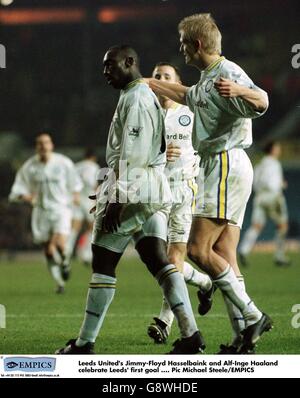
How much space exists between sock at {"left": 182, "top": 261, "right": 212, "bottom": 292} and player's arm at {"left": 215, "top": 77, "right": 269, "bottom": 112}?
7.64 feet

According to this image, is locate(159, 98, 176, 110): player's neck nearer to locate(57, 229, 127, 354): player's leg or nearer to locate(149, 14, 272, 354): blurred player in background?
locate(149, 14, 272, 354): blurred player in background

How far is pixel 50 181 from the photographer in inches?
508

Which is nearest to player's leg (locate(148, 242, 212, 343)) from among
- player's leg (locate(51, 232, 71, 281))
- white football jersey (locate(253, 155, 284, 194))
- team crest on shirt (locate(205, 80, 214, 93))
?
team crest on shirt (locate(205, 80, 214, 93))

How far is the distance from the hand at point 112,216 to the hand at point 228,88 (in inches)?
36.4

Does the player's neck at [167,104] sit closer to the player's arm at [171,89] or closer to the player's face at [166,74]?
the player's face at [166,74]

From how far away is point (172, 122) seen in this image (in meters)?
8.04

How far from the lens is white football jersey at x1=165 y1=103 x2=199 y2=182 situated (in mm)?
7996

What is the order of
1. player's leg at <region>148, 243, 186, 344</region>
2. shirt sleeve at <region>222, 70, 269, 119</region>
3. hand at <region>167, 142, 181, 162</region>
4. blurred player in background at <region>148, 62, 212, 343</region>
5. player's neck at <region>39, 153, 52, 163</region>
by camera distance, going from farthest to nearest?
1. player's neck at <region>39, 153, 52, 163</region>
2. blurred player in background at <region>148, 62, 212, 343</region>
3. hand at <region>167, 142, 181, 162</region>
4. player's leg at <region>148, 243, 186, 344</region>
5. shirt sleeve at <region>222, 70, 269, 119</region>

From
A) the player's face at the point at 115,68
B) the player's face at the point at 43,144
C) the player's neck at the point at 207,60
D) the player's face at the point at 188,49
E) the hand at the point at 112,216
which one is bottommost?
the hand at the point at 112,216

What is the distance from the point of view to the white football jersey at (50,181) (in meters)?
12.7

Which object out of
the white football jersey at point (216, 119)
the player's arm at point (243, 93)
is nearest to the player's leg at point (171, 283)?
the white football jersey at point (216, 119)

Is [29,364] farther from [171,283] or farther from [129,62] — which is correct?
[129,62]
